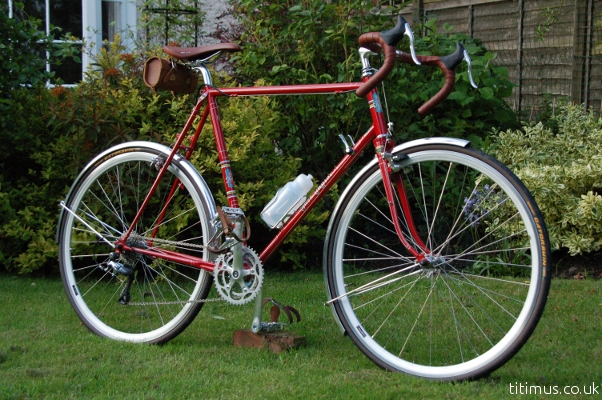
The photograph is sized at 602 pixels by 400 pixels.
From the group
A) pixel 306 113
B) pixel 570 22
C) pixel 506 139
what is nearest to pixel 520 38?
pixel 570 22

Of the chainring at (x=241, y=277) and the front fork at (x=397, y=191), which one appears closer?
the front fork at (x=397, y=191)

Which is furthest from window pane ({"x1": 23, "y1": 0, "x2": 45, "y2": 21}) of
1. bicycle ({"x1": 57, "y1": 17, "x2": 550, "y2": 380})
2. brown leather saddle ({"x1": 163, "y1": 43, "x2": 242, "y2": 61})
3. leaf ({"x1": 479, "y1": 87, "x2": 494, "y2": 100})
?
brown leather saddle ({"x1": 163, "y1": 43, "x2": 242, "y2": 61})

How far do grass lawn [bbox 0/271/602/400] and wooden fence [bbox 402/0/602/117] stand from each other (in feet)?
11.6

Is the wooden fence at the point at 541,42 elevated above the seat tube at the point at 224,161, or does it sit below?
above

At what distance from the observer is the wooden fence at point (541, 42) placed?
6.83 metres

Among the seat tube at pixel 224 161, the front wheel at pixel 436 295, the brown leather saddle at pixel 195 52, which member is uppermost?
the brown leather saddle at pixel 195 52

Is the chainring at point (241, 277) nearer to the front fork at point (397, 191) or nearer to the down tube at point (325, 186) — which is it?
the down tube at point (325, 186)

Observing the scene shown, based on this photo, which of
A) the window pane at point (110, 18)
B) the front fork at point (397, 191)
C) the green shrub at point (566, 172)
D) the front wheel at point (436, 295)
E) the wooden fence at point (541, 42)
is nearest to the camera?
the front wheel at point (436, 295)

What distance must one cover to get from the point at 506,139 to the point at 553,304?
68.8 inches

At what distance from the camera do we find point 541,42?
7359 mm

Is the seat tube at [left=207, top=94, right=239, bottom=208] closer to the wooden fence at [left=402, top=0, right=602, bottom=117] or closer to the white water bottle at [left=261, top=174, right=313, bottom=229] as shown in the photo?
the white water bottle at [left=261, top=174, right=313, bottom=229]

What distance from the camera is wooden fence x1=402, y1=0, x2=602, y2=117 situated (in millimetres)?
6832

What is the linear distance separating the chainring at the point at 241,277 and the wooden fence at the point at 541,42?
384 cm

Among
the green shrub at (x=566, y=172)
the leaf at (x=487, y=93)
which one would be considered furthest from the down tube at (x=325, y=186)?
the leaf at (x=487, y=93)
